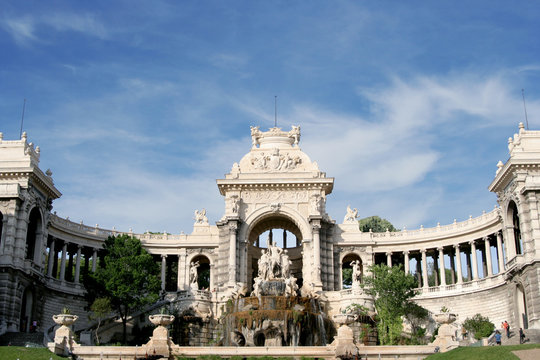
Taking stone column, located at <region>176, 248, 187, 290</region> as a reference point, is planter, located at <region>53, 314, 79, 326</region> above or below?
below

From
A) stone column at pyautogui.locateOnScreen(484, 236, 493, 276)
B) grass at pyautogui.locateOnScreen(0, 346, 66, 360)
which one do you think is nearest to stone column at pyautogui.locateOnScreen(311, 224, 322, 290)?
stone column at pyautogui.locateOnScreen(484, 236, 493, 276)

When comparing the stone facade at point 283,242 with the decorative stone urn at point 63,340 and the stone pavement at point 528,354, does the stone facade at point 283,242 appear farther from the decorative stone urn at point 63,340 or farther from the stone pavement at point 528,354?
the stone pavement at point 528,354

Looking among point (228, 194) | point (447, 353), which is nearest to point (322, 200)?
point (228, 194)

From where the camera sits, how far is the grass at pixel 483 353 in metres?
35.2

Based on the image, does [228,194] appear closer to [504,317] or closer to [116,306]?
[116,306]

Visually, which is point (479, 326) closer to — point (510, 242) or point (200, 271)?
point (510, 242)

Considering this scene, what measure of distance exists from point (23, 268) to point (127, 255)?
8390 mm

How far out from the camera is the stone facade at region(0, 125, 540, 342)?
180ft

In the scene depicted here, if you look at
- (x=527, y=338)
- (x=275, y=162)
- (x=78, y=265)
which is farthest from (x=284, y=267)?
(x=78, y=265)

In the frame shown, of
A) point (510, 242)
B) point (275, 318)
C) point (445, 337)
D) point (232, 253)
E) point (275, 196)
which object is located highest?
point (275, 196)

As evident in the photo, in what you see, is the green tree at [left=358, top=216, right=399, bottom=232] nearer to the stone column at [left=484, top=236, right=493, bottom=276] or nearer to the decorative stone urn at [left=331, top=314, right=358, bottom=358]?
the stone column at [left=484, top=236, right=493, bottom=276]

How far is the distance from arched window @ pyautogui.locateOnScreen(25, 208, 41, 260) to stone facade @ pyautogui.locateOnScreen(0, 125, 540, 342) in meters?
0.12

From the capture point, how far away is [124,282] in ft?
188

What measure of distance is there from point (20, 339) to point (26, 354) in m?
11.6
